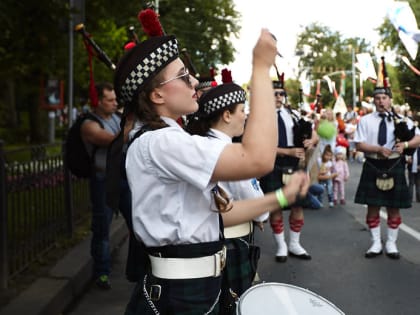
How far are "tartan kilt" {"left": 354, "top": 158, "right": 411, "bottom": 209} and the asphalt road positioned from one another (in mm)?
582

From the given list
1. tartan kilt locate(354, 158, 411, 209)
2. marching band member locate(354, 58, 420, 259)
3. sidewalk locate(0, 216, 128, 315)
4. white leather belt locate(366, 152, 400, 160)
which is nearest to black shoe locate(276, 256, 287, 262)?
marching band member locate(354, 58, 420, 259)

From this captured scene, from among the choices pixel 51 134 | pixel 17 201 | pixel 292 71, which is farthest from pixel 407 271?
pixel 51 134

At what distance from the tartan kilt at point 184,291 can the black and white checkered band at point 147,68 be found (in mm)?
559

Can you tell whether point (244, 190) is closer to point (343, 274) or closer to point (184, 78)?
point (184, 78)

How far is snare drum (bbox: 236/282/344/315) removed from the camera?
6.98ft

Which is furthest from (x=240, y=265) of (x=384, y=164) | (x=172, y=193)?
(x=384, y=164)

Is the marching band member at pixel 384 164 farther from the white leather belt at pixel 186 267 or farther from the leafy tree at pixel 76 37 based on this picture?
the white leather belt at pixel 186 267

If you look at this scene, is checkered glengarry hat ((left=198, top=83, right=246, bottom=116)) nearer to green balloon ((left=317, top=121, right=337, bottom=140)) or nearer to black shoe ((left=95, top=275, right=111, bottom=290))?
green balloon ((left=317, top=121, right=337, bottom=140))

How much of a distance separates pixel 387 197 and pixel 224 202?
497 cm

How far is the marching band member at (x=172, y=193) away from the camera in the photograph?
1.93 m

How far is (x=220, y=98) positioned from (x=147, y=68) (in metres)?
1.89

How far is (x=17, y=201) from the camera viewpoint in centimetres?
542

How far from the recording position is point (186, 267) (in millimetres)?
2092

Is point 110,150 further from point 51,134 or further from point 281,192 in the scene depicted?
point 51,134
